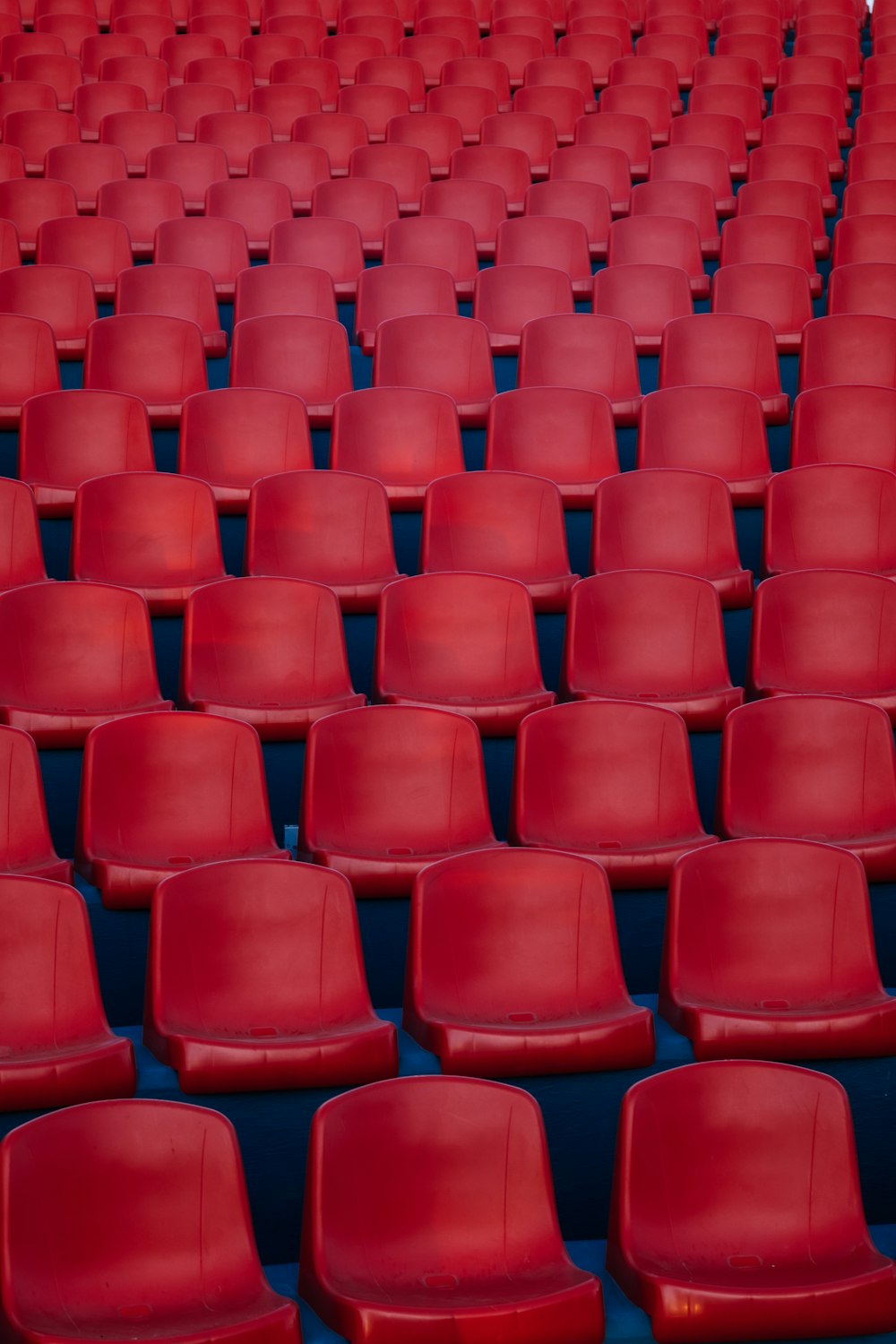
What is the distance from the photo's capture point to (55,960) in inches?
52.4

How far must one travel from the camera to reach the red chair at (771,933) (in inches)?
57.5

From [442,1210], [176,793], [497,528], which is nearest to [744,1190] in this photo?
[442,1210]

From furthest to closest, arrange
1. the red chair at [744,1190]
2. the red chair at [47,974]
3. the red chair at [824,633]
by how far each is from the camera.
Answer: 1. the red chair at [824,633]
2. the red chair at [47,974]
3. the red chair at [744,1190]

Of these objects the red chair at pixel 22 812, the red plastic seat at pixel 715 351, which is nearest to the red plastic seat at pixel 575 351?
the red plastic seat at pixel 715 351

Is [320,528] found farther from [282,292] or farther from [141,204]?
[141,204]

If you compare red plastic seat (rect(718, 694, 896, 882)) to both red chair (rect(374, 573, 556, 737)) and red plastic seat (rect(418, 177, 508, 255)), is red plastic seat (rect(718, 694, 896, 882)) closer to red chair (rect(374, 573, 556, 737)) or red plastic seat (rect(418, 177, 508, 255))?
red chair (rect(374, 573, 556, 737))

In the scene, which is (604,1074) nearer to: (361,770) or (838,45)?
(361,770)

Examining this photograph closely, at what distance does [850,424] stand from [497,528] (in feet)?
1.90

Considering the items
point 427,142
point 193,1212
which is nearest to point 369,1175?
point 193,1212

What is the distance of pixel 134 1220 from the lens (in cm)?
113

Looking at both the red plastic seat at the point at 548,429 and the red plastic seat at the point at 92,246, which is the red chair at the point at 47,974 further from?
the red plastic seat at the point at 92,246

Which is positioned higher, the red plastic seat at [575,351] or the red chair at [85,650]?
the red plastic seat at [575,351]

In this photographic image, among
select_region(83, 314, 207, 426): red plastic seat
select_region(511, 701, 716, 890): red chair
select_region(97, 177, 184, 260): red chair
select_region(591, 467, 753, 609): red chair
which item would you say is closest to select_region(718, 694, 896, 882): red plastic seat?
select_region(511, 701, 716, 890): red chair

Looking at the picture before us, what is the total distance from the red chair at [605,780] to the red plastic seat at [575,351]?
2.99ft
